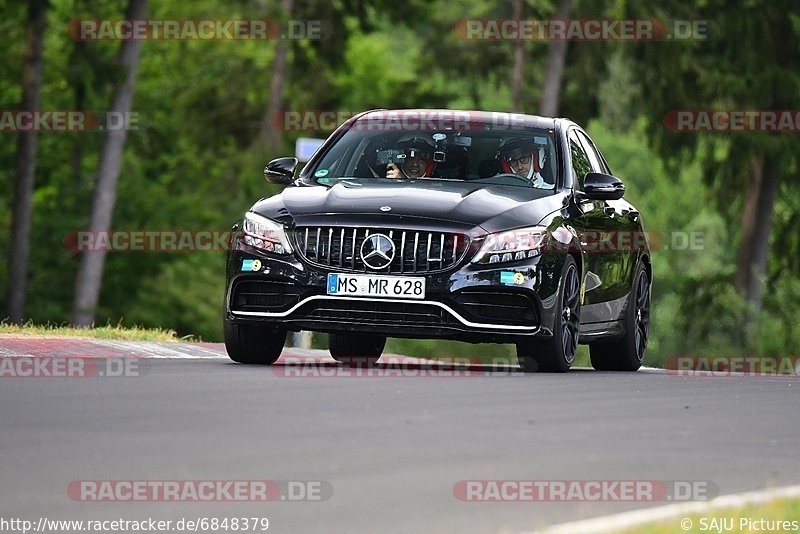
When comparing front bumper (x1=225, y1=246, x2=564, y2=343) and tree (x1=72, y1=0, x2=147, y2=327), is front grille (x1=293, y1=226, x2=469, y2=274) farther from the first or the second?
tree (x1=72, y1=0, x2=147, y2=327)

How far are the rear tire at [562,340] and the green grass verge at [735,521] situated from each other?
6.38 m

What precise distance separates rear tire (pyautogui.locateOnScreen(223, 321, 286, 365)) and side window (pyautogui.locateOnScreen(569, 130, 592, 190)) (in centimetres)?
260

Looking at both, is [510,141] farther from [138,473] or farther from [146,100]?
[146,100]

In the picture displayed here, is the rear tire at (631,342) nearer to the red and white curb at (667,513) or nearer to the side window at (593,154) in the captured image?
the side window at (593,154)

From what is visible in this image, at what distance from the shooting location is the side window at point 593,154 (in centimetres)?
1591

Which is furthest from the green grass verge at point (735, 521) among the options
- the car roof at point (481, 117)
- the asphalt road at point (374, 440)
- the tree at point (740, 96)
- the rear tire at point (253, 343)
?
the tree at point (740, 96)

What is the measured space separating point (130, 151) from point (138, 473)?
47793 millimetres

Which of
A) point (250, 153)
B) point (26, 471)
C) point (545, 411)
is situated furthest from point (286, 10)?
point (26, 471)

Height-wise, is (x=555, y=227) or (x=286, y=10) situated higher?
(x=286, y=10)

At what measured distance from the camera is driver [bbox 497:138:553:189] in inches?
567

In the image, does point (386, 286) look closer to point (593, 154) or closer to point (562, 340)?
point (562, 340)

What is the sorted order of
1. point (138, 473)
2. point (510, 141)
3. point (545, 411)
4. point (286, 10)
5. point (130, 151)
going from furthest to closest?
point (130, 151) → point (286, 10) → point (510, 141) → point (545, 411) → point (138, 473)

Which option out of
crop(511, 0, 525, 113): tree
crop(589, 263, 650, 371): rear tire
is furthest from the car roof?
crop(511, 0, 525, 113): tree

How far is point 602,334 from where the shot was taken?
1529cm
